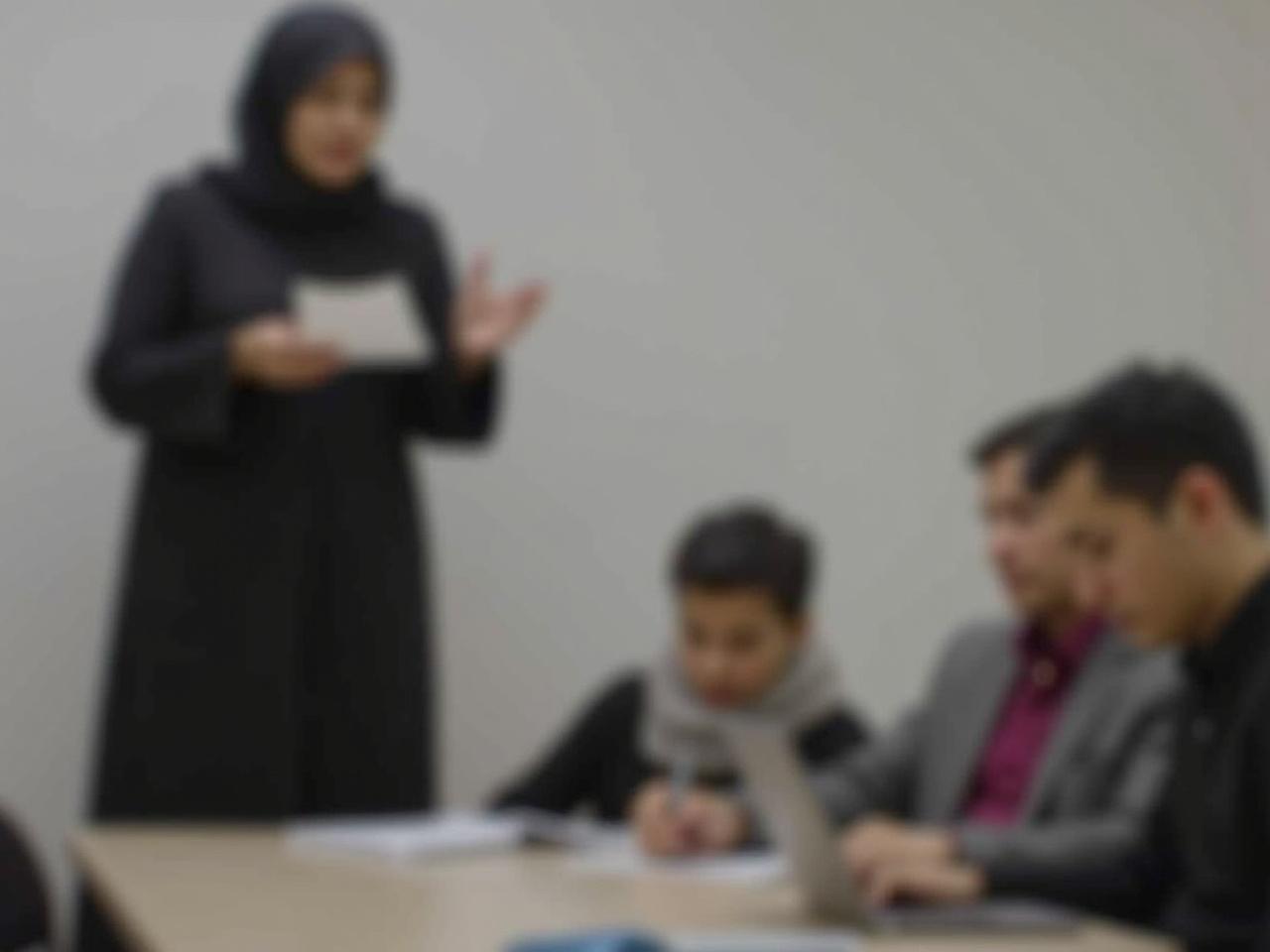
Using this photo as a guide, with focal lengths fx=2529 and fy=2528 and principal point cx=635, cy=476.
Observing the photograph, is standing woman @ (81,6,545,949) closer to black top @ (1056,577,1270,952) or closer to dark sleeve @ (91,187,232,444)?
dark sleeve @ (91,187,232,444)

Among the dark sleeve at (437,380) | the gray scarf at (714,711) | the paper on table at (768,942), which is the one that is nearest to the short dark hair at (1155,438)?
the paper on table at (768,942)

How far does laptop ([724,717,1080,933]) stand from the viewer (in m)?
2.54

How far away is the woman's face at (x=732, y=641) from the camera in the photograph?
12.2 feet

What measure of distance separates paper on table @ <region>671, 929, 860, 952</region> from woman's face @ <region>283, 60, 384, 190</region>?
5.96 feet

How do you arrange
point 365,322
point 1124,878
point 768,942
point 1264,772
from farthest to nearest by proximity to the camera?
1. point 365,322
2. point 1124,878
3. point 1264,772
4. point 768,942

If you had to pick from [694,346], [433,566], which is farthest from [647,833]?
[694,346]

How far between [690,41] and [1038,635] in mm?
2141

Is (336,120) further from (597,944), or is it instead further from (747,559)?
(597,944)

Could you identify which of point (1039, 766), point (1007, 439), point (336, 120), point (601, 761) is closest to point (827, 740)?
point (601, 761)

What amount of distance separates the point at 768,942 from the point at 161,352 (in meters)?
1.82

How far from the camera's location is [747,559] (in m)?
3.70

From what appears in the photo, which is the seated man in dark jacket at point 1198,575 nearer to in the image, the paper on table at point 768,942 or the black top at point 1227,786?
the black top at point 1227,786

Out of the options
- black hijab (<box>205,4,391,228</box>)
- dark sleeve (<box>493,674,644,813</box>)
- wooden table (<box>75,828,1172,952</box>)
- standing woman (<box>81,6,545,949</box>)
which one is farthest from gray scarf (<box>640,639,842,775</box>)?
black hijab (<box>205,4,391,228</box>)

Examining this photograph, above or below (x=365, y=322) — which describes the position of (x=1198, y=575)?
below
